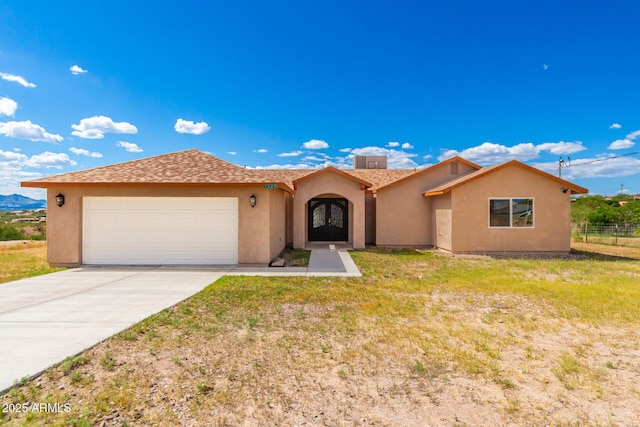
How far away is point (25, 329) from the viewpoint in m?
4.68

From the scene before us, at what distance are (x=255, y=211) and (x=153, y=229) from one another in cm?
363

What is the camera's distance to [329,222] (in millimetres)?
17500

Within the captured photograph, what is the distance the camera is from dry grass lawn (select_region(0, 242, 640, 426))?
9.09 feet

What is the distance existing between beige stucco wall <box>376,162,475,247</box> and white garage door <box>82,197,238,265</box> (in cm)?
801

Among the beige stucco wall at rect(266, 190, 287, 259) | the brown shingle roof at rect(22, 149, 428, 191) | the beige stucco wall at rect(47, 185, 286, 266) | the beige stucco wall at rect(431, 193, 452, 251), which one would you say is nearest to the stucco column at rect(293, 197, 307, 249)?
the beige stucco wall at rect(266, 190, 287, 259)

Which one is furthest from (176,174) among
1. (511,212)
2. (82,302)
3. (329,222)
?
(511,212)

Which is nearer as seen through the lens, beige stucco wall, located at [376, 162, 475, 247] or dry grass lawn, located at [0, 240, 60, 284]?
dry grass lawn, located at [0, 240, 60, 284]

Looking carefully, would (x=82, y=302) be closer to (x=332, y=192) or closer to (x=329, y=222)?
(x=332, y=192)

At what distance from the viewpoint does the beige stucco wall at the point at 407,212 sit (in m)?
15.4

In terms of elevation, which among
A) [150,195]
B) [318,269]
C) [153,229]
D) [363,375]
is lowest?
[363,375]

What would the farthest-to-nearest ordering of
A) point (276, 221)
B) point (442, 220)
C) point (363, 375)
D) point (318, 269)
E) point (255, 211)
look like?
point (442, 220) → point (276, 221) → point (255, 211) → point (318, 269) → point (363, 375)

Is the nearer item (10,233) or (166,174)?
(166,174)

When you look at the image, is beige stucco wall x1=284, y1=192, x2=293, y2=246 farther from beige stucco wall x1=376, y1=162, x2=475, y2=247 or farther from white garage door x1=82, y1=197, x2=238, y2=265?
white garage door x1=82, y1=197, x2=238, y2=265

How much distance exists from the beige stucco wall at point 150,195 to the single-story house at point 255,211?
0.03m
